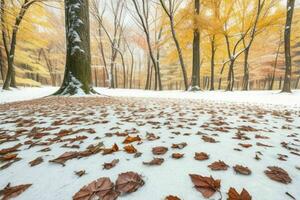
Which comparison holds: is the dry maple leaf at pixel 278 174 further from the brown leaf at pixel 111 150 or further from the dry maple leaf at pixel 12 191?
the dry maple leaf at pixel 12 191

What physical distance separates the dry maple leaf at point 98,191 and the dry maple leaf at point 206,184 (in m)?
0.44

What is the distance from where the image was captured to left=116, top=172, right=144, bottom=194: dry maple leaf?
847 millimetres

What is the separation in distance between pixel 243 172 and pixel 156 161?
563 mm

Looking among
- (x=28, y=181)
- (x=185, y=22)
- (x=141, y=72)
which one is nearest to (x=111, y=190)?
(x=28, y=181)

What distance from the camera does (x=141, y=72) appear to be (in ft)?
128

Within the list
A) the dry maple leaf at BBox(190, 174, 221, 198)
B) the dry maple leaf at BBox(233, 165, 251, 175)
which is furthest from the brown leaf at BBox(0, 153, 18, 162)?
the dry maple leaf at BBox(233, 165, 251, 175)

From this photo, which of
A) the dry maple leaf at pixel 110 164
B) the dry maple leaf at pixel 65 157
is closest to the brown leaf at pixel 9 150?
the dry maple leaf at pixel 65 157

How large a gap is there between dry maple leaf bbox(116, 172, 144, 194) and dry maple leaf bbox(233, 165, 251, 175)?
24.4 inches

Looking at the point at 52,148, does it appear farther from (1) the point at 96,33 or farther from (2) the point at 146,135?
(1) the point at 96,33

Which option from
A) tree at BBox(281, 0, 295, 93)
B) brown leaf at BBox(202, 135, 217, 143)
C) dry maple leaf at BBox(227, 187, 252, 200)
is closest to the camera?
dry maple leaf at BBox(227, 187, 252, 200)

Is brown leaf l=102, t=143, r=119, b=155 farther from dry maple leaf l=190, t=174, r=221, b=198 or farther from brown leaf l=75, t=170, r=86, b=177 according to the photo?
dry maple leaf l=190, t=174, r=221, b=198

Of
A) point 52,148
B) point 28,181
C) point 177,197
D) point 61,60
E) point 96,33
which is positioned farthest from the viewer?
point 61,60

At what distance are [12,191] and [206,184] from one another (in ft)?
3.52

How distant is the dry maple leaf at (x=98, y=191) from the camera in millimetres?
791
